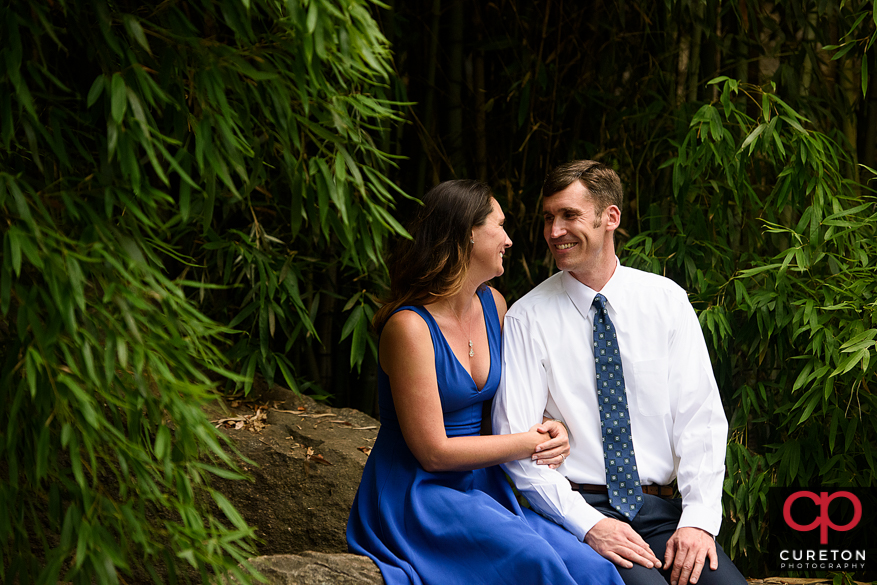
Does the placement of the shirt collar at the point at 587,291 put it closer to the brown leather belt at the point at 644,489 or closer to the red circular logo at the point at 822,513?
the brown leather belt at the point at 644,489

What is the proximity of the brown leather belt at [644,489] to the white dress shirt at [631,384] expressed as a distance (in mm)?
13

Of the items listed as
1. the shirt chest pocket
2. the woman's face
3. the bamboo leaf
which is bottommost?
the shirt chest pocket

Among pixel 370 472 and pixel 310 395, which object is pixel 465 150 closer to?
pixel 310 395

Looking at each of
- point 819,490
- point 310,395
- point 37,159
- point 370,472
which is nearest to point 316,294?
point 310,395

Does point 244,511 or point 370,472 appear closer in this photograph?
point 370,472

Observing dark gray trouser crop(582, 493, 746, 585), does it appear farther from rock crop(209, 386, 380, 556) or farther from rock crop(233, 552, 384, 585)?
rock crop(209, 386, 380, 556)

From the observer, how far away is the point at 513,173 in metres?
3.07

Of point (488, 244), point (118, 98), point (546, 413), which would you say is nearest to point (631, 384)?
point (546, 413)

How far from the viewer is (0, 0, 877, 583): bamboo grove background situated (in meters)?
1.25

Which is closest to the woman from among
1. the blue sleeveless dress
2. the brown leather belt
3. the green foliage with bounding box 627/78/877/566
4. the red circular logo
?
the blue sleeveless dress

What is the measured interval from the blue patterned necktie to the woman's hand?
11 centimetres

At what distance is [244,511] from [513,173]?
1611 millimetres

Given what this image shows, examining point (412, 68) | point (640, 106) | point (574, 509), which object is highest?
point (412, 68)

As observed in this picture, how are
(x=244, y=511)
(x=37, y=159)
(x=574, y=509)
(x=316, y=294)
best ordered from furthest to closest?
(x=316, y=294) → (x=244, y=511) → (x=574, y=509) → (x=37, y=159)
